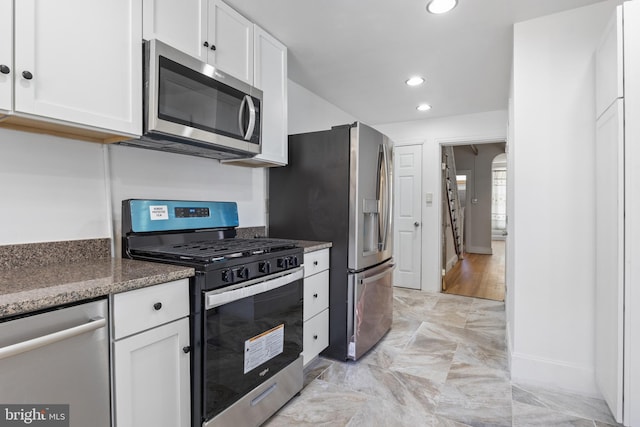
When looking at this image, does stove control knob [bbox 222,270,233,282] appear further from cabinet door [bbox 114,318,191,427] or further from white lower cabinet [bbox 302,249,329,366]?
white lower cabinet [bbox 302,249,329,366]

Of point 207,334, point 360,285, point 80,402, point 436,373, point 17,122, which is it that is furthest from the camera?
point 360,285

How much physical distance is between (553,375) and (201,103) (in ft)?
8.78

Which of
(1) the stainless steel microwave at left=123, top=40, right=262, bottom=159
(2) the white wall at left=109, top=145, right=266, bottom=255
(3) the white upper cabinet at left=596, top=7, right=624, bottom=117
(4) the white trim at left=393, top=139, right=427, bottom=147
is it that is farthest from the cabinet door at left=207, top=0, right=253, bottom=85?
(4) the white trim at left=393, top=139, right=427, bottom=147

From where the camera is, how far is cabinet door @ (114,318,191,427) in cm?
116

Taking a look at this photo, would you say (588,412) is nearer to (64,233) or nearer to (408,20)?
(408,20)

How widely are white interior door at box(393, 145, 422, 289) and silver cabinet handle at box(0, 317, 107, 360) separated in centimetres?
407

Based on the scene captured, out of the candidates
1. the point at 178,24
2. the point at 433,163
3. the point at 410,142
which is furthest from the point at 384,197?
the point at 410,142

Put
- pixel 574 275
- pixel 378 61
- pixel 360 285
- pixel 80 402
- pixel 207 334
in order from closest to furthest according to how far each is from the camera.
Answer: pixel 80 402
pixel 207 334
pixel 574 275
pixel 360 285
pixel 378 61

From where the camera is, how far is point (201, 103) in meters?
1.72

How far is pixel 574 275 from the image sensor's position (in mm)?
2041

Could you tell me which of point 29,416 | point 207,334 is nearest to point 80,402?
point 29,416

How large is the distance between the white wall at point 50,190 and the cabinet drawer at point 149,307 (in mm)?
652

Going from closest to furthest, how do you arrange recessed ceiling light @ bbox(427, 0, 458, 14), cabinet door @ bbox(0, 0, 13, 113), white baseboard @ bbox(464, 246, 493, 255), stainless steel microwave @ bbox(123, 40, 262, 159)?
cabinet door @ bbox(0, 0, 13, 113) < stainless steel microwave @ bbox(123, 40, 262, 159) < recessed ceiling light @ bbox(427, 0, 458, 14) < white baseboard @ bbox(464, 246, 493, 255)

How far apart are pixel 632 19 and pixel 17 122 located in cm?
268
